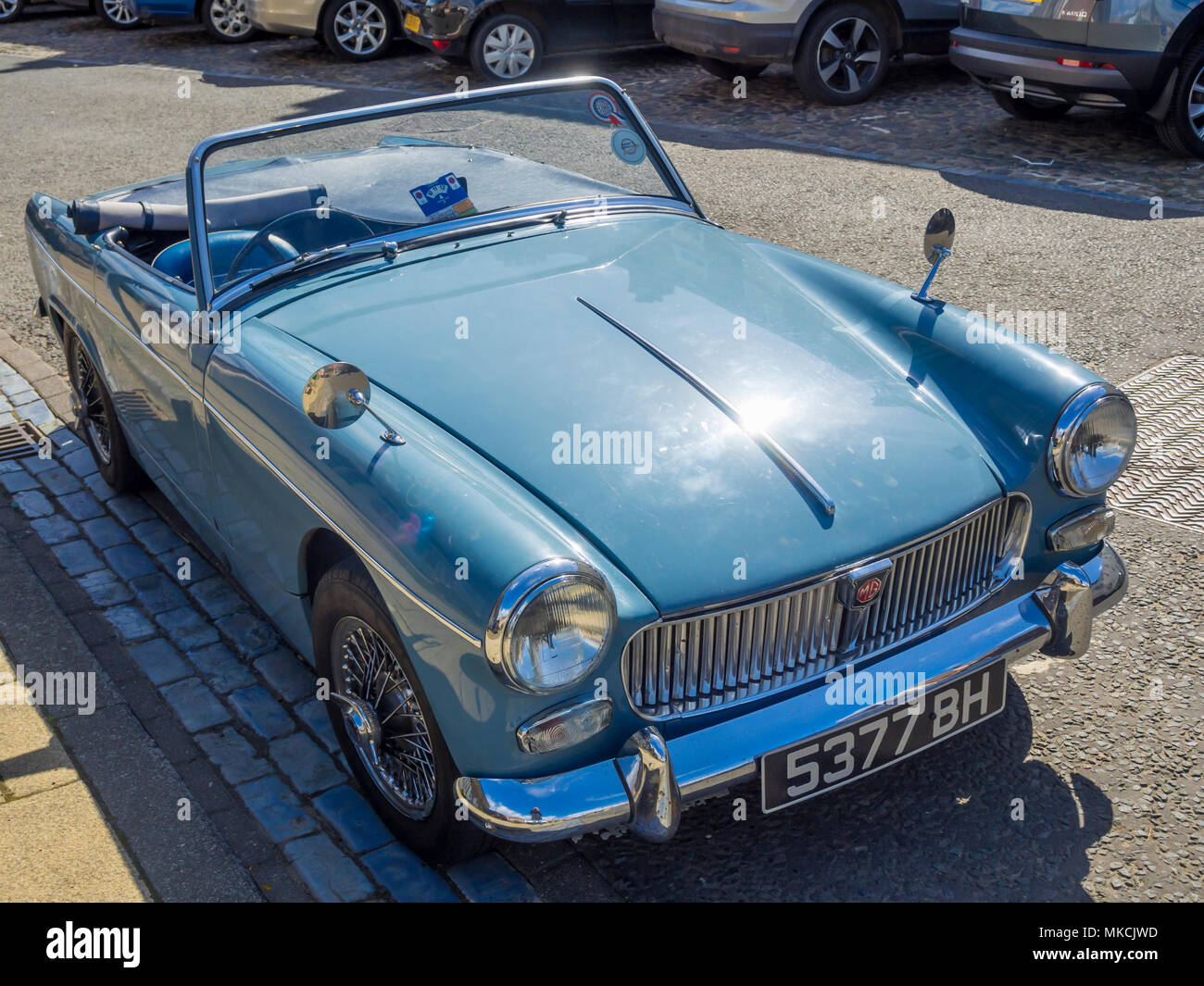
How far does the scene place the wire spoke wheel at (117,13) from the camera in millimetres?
16438

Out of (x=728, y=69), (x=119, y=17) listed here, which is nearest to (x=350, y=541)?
(x=728, y=69)

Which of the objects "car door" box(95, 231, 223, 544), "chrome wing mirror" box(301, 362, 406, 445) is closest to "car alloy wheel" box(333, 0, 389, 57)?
"car door" box(95, 231, 223, 544)

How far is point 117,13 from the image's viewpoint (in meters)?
16.6

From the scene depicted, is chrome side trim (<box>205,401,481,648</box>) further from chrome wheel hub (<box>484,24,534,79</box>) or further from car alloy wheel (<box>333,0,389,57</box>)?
car alloy wheel (<box>333,0,389,57</box>)

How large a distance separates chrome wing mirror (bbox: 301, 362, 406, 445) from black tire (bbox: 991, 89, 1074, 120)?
297 inches

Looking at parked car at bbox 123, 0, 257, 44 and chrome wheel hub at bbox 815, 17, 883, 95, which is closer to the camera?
chrome wheel hub at bbox 815, 17, 883, 95

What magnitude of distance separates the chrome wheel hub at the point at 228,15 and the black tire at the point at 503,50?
5.00 m

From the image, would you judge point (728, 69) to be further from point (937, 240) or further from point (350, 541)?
point (350, 541)

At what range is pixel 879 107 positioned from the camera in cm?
966

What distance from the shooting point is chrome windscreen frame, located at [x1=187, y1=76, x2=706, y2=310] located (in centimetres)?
350

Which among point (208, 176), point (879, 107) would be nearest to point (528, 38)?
point (879, 107)
